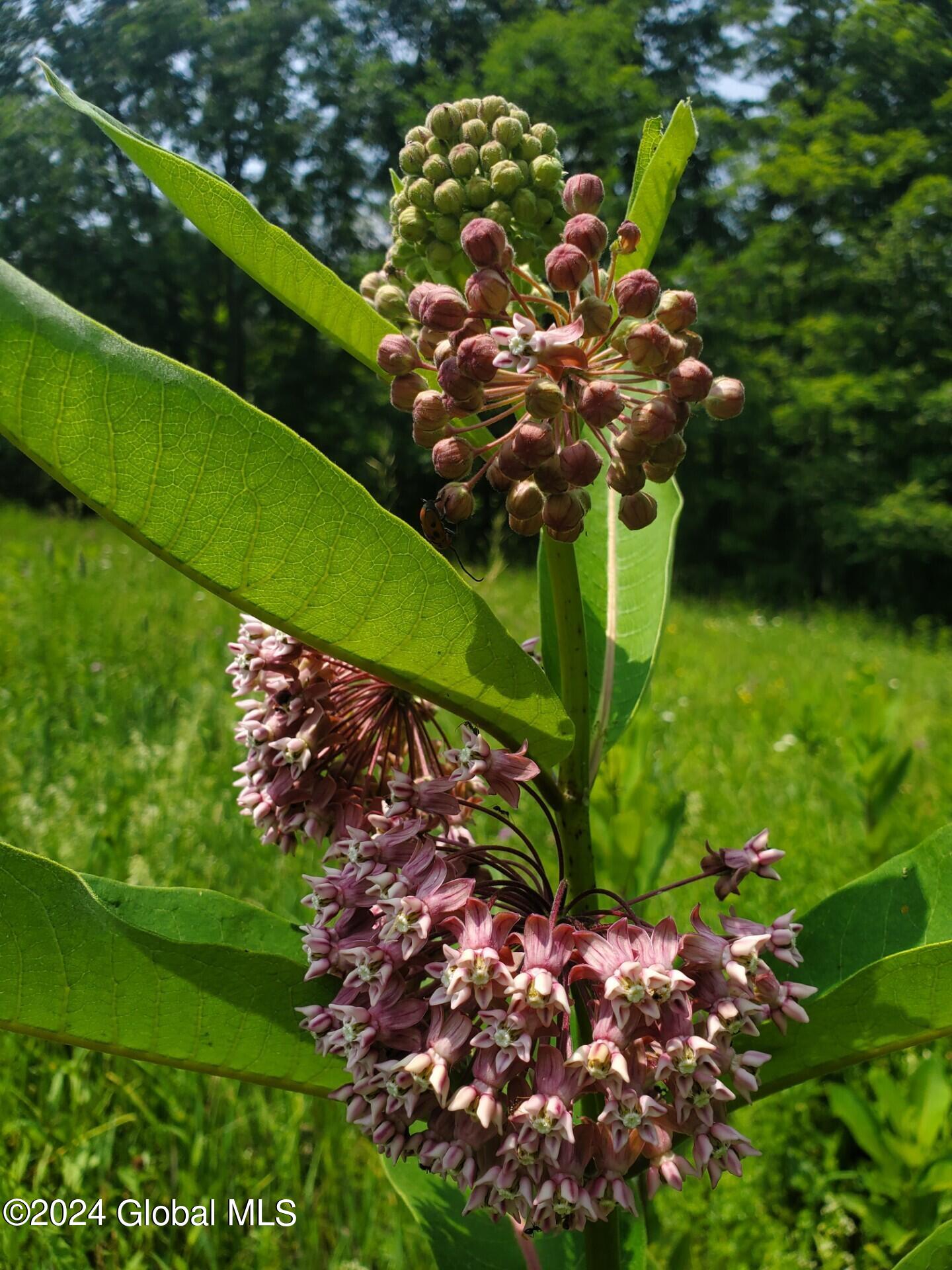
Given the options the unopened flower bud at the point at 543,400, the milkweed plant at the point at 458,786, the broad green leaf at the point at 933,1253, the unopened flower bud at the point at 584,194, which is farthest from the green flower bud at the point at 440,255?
the broad green leaf at the point at 933,1253

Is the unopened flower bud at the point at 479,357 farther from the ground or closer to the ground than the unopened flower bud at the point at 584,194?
closer to the ground

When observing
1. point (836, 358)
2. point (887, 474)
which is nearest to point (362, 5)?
point (836, 358)

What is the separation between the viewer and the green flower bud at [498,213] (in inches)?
32.4

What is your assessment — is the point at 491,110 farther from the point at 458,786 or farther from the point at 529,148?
the point at 458,786

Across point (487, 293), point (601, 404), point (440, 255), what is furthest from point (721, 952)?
point (440, 255)

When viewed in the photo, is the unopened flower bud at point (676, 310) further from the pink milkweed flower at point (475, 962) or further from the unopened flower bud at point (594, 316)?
the pink milkweed flower at point (475, 962)

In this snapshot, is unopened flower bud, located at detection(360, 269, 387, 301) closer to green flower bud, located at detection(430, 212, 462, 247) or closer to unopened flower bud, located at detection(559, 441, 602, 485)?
green flower bud, located at detection(430, 212, 462, 247)

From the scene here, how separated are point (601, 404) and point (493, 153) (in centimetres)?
30

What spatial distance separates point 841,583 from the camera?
64.0 ft

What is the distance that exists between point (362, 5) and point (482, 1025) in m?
22.5

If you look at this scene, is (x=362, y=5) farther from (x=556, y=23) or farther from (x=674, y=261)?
(x=674, y=261)

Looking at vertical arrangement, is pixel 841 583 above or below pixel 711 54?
below

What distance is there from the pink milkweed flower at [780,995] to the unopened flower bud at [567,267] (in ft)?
1.71

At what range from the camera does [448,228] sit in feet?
2.76
